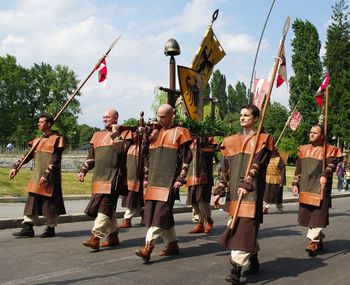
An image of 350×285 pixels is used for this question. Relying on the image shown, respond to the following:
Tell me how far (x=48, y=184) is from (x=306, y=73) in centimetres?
5165

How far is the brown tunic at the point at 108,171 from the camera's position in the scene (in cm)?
697

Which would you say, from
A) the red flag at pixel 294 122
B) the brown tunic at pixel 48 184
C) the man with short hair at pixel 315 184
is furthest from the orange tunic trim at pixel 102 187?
the red flag at pixel 294 122

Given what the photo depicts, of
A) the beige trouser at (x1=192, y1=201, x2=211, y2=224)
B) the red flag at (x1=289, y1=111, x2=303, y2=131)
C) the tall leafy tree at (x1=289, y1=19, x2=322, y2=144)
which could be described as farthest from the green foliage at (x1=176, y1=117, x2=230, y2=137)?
the tall leafy tree at (x1=289, y1=19, x2=322, y2=144)

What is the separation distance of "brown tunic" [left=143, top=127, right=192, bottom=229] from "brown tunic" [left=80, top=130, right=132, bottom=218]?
629 millimetres

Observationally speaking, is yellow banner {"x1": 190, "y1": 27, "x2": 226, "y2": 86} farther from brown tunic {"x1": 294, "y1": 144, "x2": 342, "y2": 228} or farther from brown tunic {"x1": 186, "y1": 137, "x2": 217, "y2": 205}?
brown tunic {"x1": 294, "y1": 144, "x2": 342, "y2": 228}

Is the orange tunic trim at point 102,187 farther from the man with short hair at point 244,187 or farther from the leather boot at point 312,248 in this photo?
the leather boot at point 312,248

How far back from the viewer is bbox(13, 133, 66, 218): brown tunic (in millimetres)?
7887

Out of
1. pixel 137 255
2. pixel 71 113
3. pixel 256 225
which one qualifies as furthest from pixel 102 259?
pixel 71 113

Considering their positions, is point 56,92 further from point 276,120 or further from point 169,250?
point 169,250

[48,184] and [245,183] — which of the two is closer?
[245,183]

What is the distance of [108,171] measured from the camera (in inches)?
280

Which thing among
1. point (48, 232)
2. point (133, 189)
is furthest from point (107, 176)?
point (133, 189)

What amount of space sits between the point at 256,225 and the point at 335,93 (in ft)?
178

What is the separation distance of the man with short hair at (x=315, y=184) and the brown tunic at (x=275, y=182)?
5.60m
